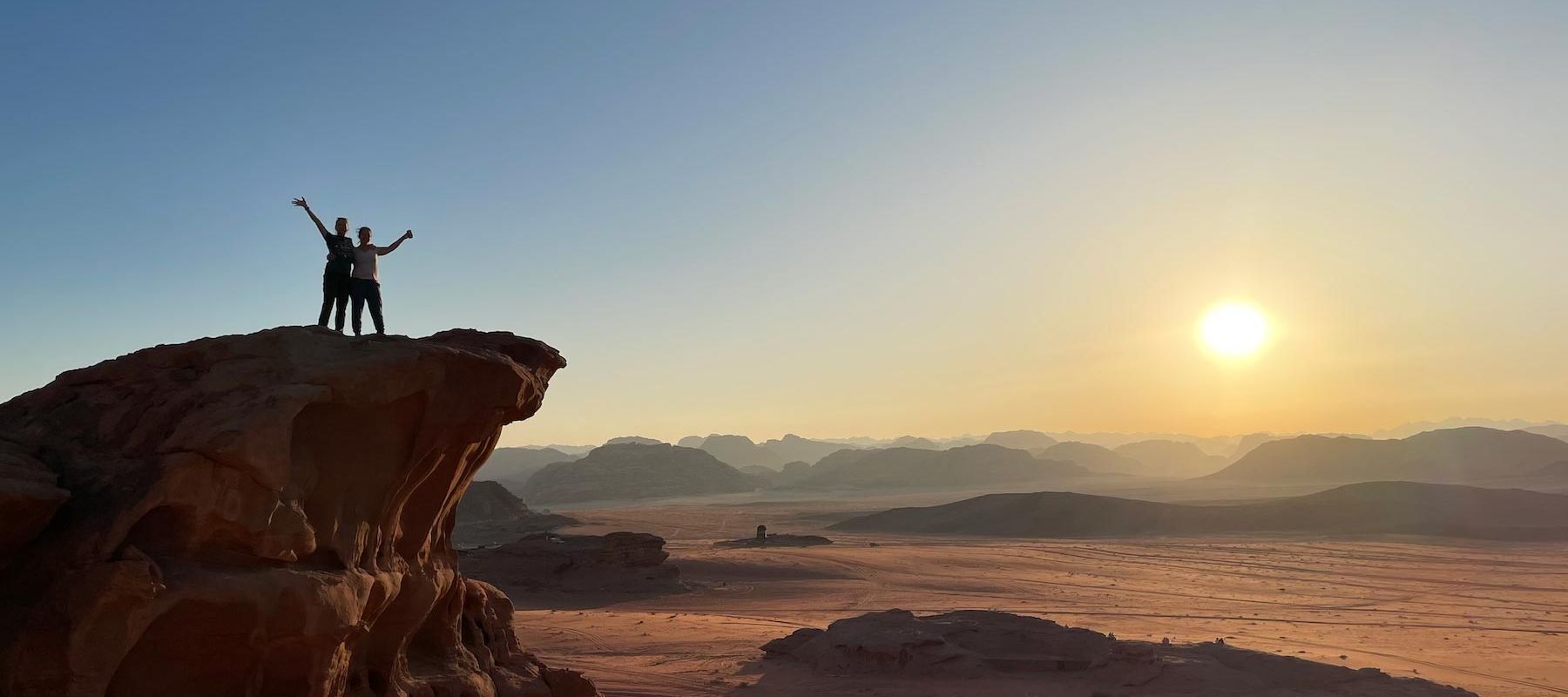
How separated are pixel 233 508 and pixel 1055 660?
1223cm

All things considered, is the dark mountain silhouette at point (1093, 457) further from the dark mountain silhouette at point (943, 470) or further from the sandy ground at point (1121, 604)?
the sandy ground at point (1121, 604)

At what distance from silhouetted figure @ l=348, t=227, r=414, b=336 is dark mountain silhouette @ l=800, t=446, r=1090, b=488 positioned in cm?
11728

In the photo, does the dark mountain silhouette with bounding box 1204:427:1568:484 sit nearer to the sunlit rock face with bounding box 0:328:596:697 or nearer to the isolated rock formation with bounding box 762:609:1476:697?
the isolated rock formation with bounding box 762:609:1476:697

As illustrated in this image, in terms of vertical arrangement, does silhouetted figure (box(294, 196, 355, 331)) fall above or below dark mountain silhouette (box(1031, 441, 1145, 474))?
below

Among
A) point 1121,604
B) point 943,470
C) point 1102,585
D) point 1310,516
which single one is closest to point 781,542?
point 1102,585

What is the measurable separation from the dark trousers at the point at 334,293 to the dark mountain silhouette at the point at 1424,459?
10149cm

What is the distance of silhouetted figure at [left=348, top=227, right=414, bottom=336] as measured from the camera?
27.9 feet

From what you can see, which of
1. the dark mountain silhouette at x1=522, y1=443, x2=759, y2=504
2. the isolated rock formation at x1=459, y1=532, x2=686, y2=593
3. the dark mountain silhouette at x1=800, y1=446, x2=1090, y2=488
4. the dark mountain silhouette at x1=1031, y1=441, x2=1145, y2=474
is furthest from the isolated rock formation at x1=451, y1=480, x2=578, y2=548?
the dark mountain silhouette at x1=1031, y1=441, x2=1145, y2=474

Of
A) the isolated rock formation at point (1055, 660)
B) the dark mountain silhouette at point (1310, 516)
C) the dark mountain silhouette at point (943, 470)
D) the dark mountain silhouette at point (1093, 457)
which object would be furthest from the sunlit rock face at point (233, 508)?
the dark mountain silhouette at point (1093, 457)

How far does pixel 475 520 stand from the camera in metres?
55.2

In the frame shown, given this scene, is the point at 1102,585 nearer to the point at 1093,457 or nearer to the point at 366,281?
the point at 366,281

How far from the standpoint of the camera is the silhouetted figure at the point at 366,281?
27.9ft

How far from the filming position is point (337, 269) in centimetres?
845

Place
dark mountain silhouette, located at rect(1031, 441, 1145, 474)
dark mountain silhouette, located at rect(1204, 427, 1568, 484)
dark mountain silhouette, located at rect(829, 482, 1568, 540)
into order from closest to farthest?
dark mountain silhouette, located at rect(829, 482, 1568, 540) → dark mountain silhouette, located at rect(1204, 427, 1568, 484) → dark mountain silhouette, located at rect(1031, 441, 1145, 474)
